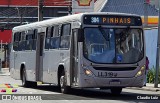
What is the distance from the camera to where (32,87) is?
28031 mm

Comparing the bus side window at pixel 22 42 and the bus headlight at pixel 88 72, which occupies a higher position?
the bus side window at pixel 22 42

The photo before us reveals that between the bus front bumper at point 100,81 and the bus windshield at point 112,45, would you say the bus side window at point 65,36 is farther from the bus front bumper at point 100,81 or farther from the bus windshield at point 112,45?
the bus front bumper at point 100,81

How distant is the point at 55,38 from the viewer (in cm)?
2244

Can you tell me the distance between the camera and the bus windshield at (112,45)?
19062 millimetres

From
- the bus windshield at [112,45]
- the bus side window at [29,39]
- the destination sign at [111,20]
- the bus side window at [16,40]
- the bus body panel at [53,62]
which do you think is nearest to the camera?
the bus windshield at [112,45]

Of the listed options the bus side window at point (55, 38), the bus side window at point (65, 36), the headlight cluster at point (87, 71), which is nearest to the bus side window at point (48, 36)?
the bus side window at point (55, 38)

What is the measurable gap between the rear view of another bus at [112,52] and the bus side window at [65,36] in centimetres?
159

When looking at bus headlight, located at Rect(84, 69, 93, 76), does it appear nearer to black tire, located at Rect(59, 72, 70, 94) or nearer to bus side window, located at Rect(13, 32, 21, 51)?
black tire, located at Rect(59, 72, 70, 94)

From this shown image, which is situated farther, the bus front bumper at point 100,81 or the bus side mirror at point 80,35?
the bus side mirror at point 80,35

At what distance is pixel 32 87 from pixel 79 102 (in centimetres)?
1116

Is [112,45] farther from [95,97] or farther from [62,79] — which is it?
[62,79]

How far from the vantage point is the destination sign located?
1945 centimetres

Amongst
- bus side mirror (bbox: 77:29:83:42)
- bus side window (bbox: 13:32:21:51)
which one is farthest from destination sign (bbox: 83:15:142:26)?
bus side window (bbox: 13:32:21:51)

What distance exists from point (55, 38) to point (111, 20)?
3649 millimetres
